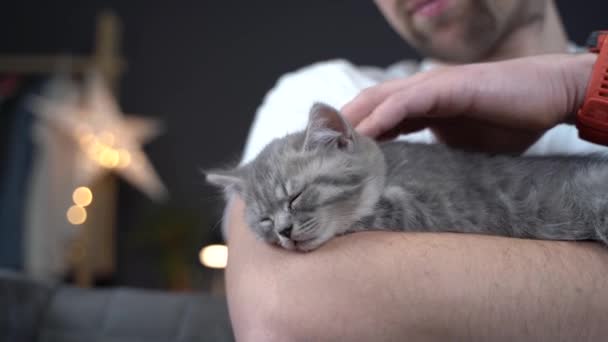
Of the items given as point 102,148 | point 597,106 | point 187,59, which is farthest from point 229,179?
point 187,59

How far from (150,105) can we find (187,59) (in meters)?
0.51

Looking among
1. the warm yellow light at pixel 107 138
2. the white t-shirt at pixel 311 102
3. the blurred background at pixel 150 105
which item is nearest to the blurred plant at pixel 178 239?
the blurred background at pixel 150 105

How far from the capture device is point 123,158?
367 centimetres

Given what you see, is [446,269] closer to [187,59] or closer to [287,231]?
[287,231]

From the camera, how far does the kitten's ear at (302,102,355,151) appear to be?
40.6 inches

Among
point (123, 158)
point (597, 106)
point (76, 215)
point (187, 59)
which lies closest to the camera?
point (597, 106)

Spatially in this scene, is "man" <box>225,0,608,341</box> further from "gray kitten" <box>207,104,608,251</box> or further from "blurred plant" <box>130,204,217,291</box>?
"blurred plant" <box>130,204,217,291</box>

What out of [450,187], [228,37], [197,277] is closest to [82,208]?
[197,277]

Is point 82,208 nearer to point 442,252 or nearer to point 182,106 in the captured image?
point 182,106

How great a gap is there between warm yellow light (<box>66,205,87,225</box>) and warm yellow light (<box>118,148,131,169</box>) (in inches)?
16.0

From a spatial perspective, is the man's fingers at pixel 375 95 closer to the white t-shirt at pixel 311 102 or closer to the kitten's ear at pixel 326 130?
the kitten's ear at pixel 326 130

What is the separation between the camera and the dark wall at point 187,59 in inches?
164

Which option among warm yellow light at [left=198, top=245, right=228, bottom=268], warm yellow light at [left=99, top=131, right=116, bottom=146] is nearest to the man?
warm yellow light at [left=198, top=245, right=228, bottom=268]

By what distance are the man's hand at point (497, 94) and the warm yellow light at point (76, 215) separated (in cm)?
293
